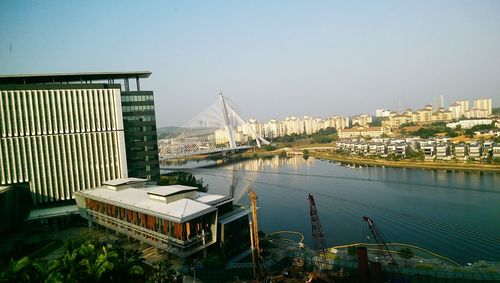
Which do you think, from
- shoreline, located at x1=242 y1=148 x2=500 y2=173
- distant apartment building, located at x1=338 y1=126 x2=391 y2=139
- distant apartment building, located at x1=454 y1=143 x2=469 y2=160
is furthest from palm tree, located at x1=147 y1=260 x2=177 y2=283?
distant apartment building, located at x1=338 y1=126 x2=391 y2=139

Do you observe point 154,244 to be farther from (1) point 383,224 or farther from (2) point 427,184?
(2) point 427,184

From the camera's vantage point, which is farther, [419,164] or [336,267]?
[419,164]

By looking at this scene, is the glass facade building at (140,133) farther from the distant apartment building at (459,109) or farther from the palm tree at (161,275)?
the distant apartment building at (459,109)

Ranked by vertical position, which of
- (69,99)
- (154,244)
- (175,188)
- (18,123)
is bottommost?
(154,244)

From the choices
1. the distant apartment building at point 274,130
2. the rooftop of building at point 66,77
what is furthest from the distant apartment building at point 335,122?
the rooftop of building at point 66,77

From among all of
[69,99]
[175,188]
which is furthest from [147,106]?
[175,188]

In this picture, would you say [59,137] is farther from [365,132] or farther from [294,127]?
[294,127]

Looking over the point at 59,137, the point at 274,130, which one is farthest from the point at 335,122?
the point at 59,137

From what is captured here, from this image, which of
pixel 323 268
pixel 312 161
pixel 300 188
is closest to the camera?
pixel 323 268
